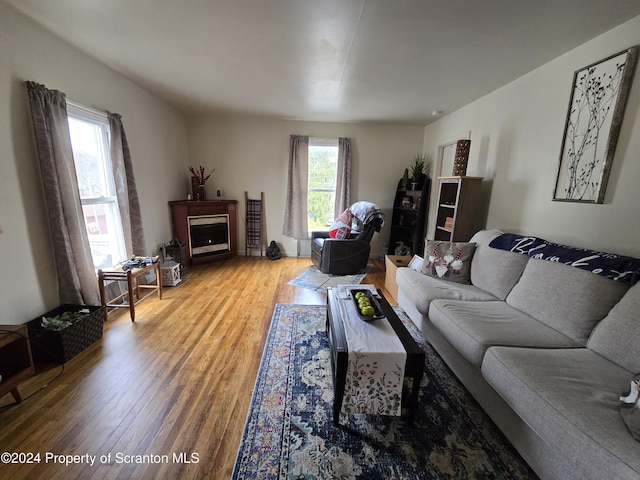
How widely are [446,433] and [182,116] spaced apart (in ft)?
16.6

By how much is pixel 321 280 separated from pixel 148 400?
231cm

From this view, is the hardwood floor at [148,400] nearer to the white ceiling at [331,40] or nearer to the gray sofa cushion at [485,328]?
the gray sofa cushion at [485,328]

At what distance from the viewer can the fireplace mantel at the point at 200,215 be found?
3762mm

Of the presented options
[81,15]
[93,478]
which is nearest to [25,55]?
[81,15]

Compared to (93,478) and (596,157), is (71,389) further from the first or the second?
(596,157)

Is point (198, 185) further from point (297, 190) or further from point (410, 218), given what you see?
point (410, 218)

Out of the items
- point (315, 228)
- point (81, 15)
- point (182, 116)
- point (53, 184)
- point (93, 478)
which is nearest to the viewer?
point (93, 478)

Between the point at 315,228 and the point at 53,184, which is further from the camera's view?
the point at 315,228

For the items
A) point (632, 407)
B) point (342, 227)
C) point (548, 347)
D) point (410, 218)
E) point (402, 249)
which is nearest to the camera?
point (632, 407)

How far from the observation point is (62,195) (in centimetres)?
200

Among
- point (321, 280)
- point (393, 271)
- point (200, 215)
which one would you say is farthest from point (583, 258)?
point (200, 215)

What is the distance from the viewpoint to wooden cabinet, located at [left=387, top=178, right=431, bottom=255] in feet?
12.7

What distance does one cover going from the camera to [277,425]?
137 cm

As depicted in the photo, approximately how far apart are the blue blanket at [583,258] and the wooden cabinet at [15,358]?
3.42 meters
